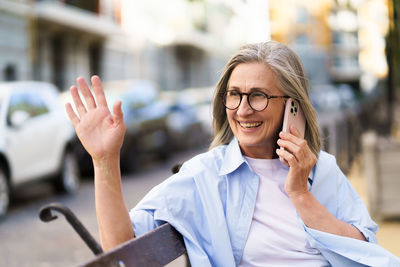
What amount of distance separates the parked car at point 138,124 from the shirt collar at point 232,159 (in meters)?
9.22

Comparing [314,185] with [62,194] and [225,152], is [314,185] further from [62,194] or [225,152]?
[62,194]

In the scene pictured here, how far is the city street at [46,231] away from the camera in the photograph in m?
5.97

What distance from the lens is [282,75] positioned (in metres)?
2.53

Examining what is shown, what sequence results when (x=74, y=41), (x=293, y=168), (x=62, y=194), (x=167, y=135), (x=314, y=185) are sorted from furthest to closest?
(x=74, y=41) → (x=167, y=135) → (x=62, y=194) → (x=314, y=185) → (x=293, y=168)

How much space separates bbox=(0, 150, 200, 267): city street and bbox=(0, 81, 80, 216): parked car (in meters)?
0.35

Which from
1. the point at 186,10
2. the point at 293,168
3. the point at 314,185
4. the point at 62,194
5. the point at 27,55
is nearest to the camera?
the point at 293,168

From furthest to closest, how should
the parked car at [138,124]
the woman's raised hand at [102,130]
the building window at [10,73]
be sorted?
the building window at [10,73] → the parked car at [138,124] → the woman's raised hand at [102,130]

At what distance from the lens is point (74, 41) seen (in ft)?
85.0

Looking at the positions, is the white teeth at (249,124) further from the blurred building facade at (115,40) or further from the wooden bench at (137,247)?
the blurred building facade at (115,40)

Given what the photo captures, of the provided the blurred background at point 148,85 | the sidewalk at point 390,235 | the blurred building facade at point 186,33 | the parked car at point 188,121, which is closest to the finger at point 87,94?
the blurred background at point 148,85

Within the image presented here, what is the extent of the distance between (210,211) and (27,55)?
65.4 feet

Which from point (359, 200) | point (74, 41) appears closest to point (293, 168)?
point (359, 200)

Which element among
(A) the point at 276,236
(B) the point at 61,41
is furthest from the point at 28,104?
(B) the point at 61,41

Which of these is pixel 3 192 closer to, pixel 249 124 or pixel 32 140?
pixel 32 140
